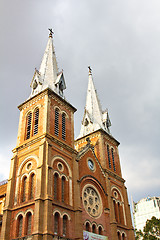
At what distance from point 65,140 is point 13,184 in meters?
7.72

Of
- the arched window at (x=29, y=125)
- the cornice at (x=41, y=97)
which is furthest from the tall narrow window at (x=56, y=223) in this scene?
the cornice at (x=41, y=97)

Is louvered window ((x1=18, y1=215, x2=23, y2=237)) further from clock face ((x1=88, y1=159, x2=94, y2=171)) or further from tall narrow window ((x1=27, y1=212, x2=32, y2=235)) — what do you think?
clock face ((x1=88, y1=159, x2=94, y2=171))

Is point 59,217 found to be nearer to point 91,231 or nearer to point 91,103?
point 91,231

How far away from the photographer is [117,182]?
35.4 metres

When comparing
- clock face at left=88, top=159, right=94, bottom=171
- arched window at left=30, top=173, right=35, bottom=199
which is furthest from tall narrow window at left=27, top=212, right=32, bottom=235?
clock face at left=88, top=159, right=94, bottom=171

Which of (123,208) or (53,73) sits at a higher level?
(53,73)

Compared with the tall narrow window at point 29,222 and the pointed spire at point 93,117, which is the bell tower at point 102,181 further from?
the tall narrow window at point 29,222

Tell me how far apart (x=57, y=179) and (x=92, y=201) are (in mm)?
6341

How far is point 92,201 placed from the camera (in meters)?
28.6

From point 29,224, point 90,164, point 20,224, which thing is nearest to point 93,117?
point 90,164

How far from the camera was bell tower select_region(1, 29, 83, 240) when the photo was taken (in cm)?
2142

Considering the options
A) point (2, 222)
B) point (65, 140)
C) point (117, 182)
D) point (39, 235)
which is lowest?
point (39, 235)

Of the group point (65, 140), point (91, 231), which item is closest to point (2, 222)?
point (91, 231)

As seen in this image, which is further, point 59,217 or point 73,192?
point 73,192
